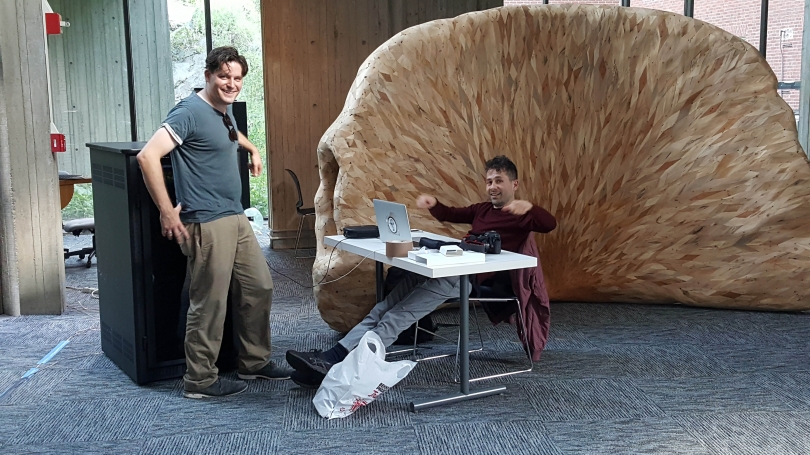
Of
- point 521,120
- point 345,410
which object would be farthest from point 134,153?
point 521,120

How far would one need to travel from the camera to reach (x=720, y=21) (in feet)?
23.8

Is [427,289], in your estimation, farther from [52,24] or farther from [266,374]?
[52,24]

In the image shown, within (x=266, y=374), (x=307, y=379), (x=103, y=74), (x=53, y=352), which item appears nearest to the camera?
(x=307, y=379)

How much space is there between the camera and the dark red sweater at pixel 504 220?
377cm

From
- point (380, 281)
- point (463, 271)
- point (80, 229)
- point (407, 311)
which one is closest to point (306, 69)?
point (80, 229)

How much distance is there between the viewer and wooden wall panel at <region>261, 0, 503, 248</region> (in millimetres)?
7379

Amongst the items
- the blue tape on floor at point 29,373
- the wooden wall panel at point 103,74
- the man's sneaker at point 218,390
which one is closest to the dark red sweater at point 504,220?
the man's sneaker at point 218,390

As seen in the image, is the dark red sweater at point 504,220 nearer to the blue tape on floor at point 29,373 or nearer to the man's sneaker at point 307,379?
the man's sneaker at point 307,379

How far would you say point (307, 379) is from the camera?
3555 mm

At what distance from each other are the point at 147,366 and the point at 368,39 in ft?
15.7

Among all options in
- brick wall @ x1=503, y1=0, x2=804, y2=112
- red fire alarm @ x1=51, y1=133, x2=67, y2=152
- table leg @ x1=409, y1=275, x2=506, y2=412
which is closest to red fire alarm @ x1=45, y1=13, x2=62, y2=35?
red fire alarm @ x1=51, y1=133, x2=67, y2=152

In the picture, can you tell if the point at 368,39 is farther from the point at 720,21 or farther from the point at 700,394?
the point at 700,394

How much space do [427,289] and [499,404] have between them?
2.11 feet

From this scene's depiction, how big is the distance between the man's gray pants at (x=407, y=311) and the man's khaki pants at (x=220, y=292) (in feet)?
1.55
